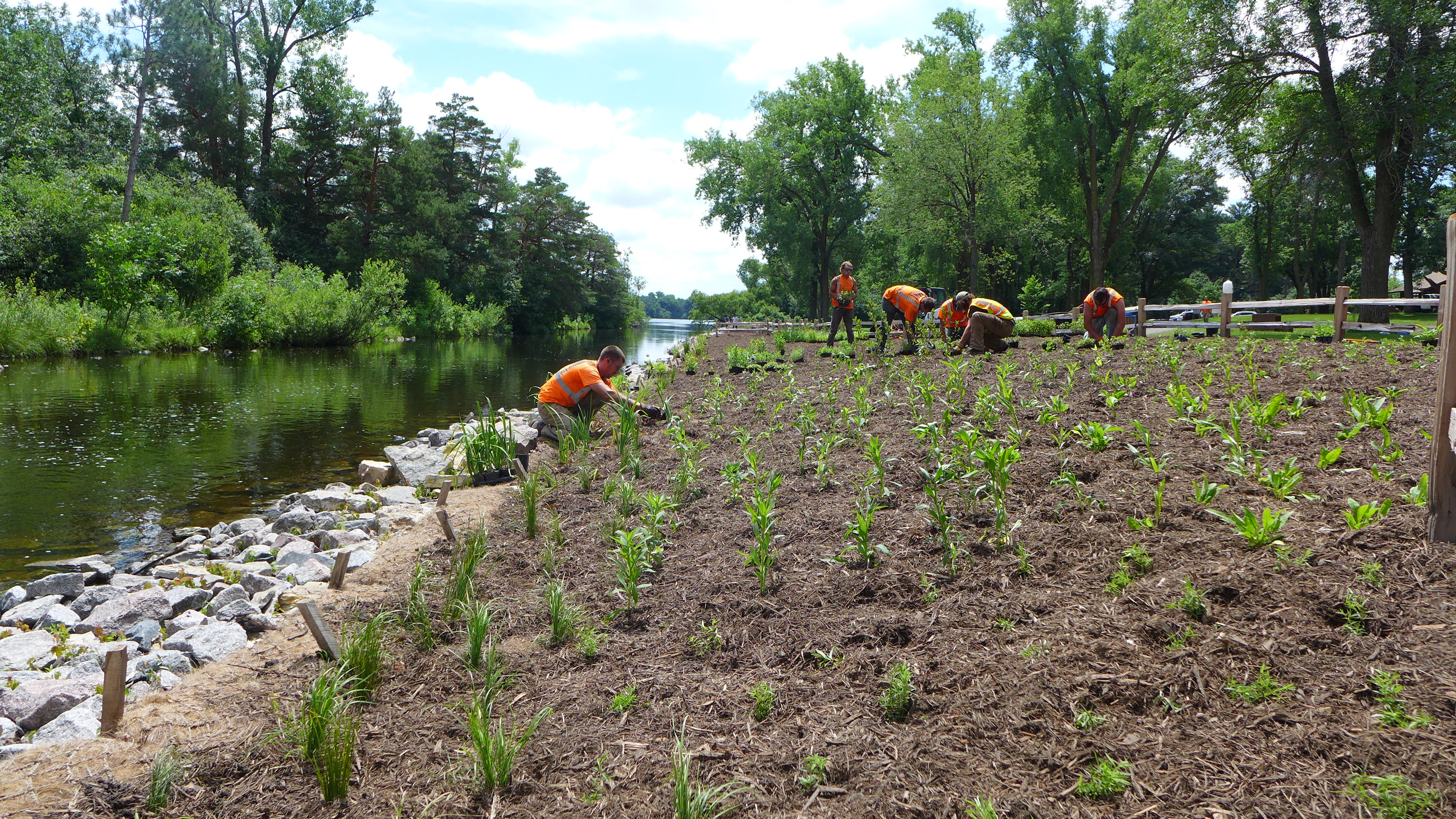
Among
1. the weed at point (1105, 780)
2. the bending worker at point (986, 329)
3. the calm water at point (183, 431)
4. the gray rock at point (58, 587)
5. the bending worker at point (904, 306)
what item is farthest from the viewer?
the bending worker at point (904, 306)

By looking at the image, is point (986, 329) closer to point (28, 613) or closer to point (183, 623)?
point (183, 623)

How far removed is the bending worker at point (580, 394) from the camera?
970cm

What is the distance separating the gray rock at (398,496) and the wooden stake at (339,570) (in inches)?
121

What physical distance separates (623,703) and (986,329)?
11.8 m

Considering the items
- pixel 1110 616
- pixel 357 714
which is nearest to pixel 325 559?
pixel 357 714

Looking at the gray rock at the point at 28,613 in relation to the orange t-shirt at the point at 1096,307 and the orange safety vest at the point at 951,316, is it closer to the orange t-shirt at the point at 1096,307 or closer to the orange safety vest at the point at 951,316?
the orange safety vest at the point at 951,316

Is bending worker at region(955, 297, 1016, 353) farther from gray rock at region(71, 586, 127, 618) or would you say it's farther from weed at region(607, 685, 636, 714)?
gray rock at region(71, 586, 127, 618)

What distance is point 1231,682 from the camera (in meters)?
2.93

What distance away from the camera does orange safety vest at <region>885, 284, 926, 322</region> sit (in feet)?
48.8

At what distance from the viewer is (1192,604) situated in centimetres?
339

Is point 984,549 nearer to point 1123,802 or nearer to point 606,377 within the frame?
point 1123,802

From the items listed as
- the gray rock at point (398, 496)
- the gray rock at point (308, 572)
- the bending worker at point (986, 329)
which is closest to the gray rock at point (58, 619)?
the gray rock at point (308, 572)

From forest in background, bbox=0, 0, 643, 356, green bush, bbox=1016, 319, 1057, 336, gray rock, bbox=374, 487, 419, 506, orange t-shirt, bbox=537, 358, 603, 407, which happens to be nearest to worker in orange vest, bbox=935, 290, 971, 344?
green bush, bbox=1016, 319, 1057, 336

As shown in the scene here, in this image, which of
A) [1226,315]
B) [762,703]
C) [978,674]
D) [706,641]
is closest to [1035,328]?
[1226,315]
